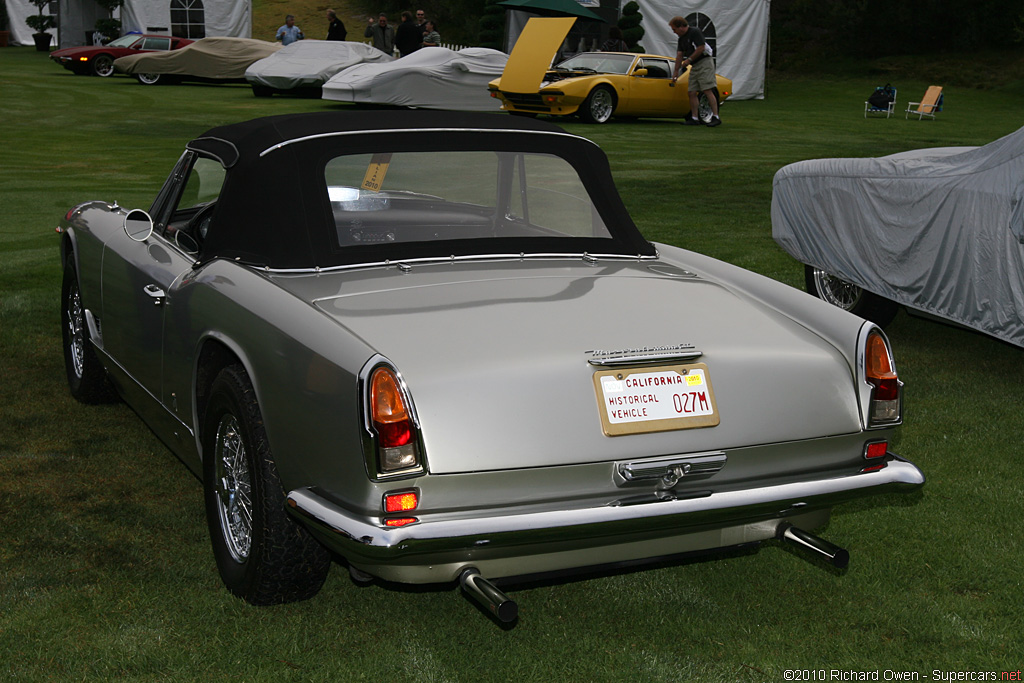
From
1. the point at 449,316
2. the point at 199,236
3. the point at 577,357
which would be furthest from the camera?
the point at 199,236

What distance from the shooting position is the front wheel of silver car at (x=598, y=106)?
66.5 feet

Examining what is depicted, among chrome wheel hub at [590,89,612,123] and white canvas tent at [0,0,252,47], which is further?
white canvas tent at [0,0,252,47]

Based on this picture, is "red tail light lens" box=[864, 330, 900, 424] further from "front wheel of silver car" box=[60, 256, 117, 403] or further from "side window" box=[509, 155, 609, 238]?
"front wheel of silver car" box=[60, 256, 117, 403]

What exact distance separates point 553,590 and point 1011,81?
36739 millimetres

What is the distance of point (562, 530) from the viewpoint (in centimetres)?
271

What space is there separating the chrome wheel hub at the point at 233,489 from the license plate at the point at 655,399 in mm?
1140

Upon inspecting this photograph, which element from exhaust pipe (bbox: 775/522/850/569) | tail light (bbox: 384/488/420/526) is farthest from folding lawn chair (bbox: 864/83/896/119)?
tail light (bbox: 384/488/420/526)

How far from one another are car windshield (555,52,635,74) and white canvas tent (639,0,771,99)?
6094 mm

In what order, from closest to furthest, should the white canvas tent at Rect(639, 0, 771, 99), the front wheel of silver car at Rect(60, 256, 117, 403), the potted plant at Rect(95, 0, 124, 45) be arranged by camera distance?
the front wheel of silver car at Rect(60, 256, 117, 403), the white canvas tent at Rect(639, 0, 771, 99), the potted plant at Rect(95, 0, 124, 45)

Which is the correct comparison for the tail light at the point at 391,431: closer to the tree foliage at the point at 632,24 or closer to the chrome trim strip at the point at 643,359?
the chrome trim strip at the point at 643,359

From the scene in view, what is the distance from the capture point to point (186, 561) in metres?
3.60

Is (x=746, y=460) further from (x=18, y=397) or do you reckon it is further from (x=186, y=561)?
(x=18, y=397)

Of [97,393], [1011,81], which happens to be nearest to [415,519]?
[97,393]

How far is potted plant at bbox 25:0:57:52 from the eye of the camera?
145ft
